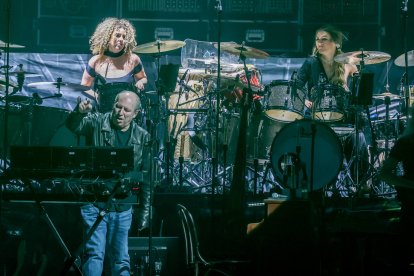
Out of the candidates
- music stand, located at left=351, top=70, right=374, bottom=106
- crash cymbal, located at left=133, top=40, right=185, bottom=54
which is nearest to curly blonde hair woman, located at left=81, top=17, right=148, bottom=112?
crash cymbal, located at left=133, top=40, right=185, bottom=54

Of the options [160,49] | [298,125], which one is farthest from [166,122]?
[298,125]

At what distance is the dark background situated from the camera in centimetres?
1200

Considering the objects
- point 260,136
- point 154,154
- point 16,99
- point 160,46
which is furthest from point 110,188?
point 160,46

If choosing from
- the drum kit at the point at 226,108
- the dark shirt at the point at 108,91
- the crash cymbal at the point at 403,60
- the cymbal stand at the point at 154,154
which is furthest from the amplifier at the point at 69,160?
the crash cymbal at the point at 403,60

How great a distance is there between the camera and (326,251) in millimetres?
6863

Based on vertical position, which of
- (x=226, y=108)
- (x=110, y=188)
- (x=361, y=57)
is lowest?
(x=110, y=188)

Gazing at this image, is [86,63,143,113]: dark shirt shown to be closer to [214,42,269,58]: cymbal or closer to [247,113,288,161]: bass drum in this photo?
[214,42,269,58]: cymbal

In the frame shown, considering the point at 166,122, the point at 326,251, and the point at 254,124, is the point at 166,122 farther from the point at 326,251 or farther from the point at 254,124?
the point at 326,251

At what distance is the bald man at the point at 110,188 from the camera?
662 cm

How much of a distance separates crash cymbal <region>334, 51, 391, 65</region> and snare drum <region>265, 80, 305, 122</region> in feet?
2.76

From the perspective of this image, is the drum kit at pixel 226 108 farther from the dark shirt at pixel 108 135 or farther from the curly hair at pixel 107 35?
the dark shirt at pixel 108 135

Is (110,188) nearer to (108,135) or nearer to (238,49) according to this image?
(108,135)

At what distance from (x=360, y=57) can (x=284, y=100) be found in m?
1.32

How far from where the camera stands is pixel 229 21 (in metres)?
12.1
